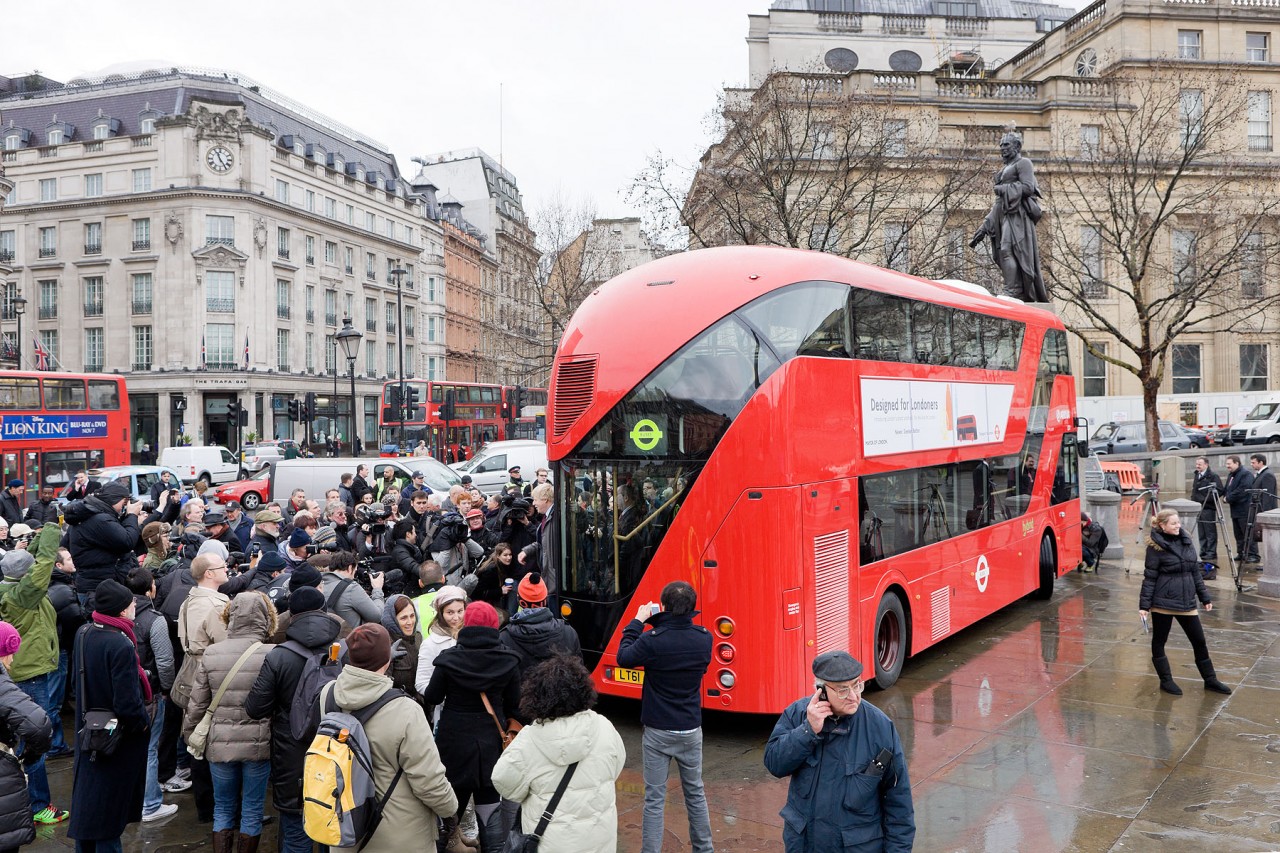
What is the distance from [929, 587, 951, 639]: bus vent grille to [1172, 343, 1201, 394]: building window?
133ft

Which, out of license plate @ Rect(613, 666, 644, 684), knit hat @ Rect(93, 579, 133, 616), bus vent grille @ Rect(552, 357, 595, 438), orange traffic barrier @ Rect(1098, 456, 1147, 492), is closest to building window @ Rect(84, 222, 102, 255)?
orange traffic barrier @ Rect(1098, 456, 1147, 492)

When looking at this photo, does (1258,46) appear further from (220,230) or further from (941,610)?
(220,230)

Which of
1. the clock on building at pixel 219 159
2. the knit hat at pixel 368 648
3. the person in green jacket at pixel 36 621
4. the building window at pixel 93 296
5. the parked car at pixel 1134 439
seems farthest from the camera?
the building window at pixel 93 296

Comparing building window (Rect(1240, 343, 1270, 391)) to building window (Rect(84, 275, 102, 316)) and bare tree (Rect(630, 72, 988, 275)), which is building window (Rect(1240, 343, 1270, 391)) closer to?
bare tree (Rect(630, 72, 988, 275))

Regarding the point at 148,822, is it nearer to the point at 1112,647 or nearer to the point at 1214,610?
the point at 1112,647

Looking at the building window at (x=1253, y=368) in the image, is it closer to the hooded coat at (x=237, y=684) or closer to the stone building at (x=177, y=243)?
the stone building at (x=177, y=243)

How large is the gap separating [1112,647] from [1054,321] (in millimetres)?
5017

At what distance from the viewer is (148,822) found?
6.20 meters

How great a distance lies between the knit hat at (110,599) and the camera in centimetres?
504

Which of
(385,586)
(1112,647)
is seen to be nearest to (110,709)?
(385,586)

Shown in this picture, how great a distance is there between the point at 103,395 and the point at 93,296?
33292 millimetres

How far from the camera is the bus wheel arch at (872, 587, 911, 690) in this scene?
29.0 feet

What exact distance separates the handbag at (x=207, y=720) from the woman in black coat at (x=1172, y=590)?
7.83 m

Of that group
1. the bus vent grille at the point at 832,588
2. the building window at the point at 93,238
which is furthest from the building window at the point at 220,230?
the bus vent grille at the point at 832,588
